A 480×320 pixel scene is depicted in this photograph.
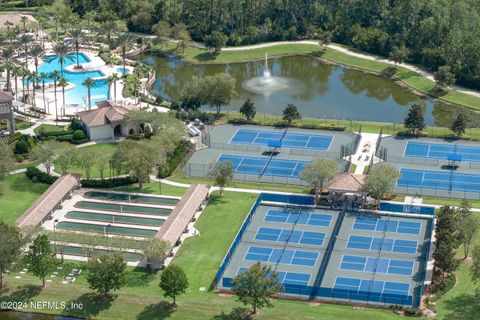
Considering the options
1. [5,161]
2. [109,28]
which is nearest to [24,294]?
[5,161]

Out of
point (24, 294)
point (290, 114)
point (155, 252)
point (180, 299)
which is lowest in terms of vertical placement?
point (24, 294)

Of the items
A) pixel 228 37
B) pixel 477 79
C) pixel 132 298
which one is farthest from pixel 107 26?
pixel 132 298

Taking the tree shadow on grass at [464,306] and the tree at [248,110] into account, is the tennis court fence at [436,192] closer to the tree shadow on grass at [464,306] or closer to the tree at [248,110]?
the tree shadow on grass at [464,306]

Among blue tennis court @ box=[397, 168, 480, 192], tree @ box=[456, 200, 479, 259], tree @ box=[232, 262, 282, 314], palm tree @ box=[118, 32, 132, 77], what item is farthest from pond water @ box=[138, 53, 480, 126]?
tree @ box=[232, 262, 282, 314]

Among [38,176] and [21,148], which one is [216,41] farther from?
[38,176]

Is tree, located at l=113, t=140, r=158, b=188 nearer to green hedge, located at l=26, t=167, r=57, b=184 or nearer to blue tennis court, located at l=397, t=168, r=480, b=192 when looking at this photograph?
green hedge, located at l=26, t=167, r=57, b=184

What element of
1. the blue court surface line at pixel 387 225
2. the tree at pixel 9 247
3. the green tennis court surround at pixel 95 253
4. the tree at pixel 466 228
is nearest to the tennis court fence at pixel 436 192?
the blue court surface line at pixel 387 225
